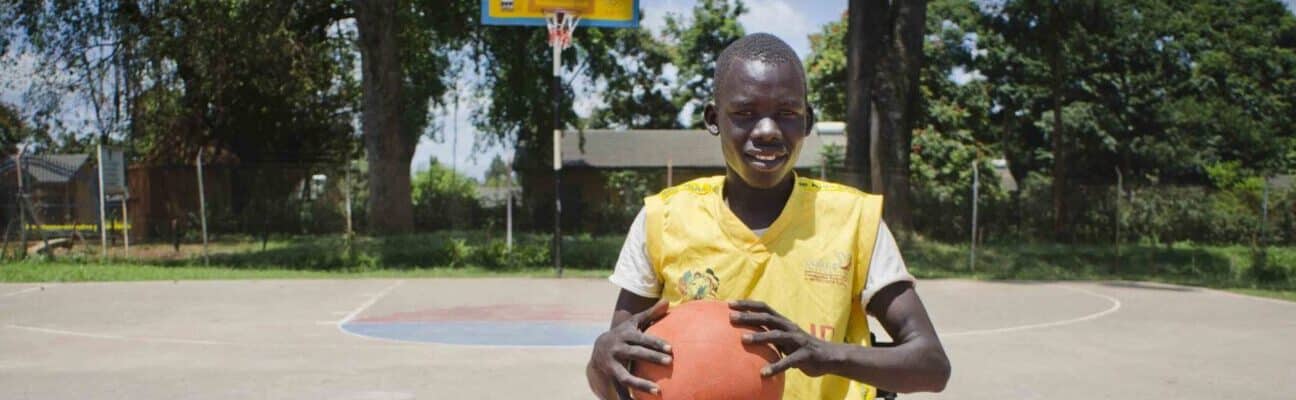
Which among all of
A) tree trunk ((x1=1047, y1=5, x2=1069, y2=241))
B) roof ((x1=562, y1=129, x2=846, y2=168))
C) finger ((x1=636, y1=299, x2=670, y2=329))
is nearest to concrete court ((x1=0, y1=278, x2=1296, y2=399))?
finger ((x1=636, y1=299, x2=670, y2=329))

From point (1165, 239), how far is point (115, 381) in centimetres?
2209

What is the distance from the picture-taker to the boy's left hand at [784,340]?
196 centimetres

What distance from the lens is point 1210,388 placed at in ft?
25.3

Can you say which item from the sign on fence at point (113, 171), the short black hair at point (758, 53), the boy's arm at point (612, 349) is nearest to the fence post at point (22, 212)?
the sign on fence at point (113, 171)

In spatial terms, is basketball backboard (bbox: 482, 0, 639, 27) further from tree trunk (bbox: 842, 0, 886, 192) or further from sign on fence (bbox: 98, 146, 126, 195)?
sign on fence (bbox: 98, 146, 126, 195)

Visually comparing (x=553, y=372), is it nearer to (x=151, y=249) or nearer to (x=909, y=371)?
(x=909, y=371)

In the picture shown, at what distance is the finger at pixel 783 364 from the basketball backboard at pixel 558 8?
1579 centimetres

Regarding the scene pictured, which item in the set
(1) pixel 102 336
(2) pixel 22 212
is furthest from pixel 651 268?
(2) pixel 22 212

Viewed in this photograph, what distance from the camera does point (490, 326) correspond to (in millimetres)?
11250

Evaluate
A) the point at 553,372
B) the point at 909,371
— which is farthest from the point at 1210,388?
the point at 909,371

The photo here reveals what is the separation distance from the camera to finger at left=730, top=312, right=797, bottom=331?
77.7 inches

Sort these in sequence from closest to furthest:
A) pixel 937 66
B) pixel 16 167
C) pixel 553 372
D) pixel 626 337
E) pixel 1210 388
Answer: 1. pixel 626 337
2. pixel 1210 388
3. pixel 553 372
4. pixel 16 167
5. pixel 937 66

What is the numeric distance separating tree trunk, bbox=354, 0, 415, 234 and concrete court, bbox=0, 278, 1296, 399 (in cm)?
733

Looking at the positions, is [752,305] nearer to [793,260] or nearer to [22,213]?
[793,260]
